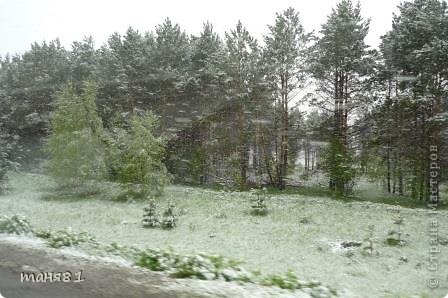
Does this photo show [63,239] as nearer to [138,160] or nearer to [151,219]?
[151,219]

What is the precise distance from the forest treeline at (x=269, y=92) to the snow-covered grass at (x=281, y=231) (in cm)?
397

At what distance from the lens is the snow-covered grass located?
7512mm

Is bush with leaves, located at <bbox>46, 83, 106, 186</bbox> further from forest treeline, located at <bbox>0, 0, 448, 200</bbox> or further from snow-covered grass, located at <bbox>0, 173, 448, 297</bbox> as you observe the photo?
forest treeline, located at <bbox>0, 0, 448, 200</bbox>

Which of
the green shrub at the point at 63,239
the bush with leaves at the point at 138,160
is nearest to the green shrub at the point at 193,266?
the green shrub at the point at 63,239

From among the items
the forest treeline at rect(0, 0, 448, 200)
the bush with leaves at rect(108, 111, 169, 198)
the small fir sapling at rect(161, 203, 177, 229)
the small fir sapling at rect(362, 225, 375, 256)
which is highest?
the forest treeline at rect(0, 0, 448, 200)

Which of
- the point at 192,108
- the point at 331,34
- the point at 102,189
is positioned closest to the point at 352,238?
the point at 102,189

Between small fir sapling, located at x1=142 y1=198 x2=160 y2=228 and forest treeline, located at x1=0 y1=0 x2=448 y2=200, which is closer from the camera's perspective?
small fir sapling, located at x1=142 y1=198 x2=160 y2=228

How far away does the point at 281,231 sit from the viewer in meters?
11.6

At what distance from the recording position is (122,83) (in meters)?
27.3

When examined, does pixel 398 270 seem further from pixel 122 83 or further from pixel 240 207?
pixel 122 83

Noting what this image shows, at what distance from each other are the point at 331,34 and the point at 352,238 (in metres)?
13.5

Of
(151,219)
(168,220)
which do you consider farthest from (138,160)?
(168,220)

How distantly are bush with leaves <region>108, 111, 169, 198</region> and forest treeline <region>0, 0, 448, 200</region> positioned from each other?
232 cm

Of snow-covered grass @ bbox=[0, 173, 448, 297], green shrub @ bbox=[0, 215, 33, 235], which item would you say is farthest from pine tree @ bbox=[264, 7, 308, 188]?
green shrub @ bbox=[0, 215, 33, 235]
